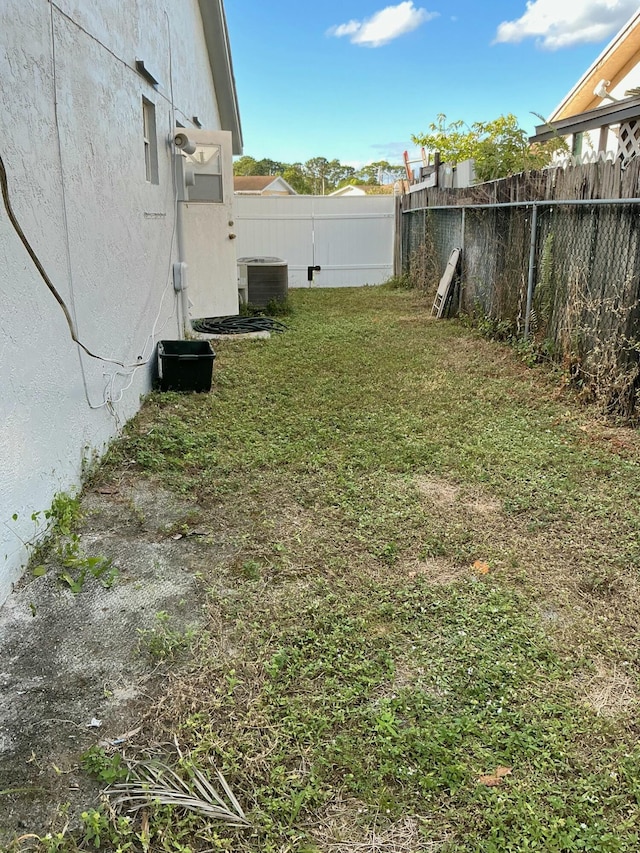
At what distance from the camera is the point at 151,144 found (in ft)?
21.5

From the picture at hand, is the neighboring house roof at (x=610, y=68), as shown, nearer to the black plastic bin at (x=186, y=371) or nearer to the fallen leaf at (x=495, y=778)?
the black plastic bin at (x=186, y=371)

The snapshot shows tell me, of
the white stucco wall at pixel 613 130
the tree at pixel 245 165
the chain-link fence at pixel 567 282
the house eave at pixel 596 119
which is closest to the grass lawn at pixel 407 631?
the chain-link fence at pixel 567 282

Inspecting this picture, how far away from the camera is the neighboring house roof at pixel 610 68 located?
11156 millimetres

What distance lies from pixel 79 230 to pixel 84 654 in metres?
2.58

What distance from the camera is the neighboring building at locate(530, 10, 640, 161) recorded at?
8586 mm

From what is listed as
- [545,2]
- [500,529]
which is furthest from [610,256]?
[545,2]

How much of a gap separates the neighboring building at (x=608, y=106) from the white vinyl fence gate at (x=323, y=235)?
4.23 metres

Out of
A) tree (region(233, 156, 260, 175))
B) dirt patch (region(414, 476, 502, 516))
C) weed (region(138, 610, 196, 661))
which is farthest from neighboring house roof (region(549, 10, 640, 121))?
tree (region(233, 156, 260, 175))

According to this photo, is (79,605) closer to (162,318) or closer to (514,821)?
(514,821)

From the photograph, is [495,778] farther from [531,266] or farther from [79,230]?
[531,266]

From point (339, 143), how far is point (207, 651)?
151ft

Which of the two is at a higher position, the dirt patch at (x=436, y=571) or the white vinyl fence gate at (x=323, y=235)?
the white vinyl fence gate at (x=323, y=235)

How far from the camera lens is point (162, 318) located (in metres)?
6.50

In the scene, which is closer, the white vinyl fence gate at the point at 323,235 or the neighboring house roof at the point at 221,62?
the neighboring house roof at the point at 221,62
